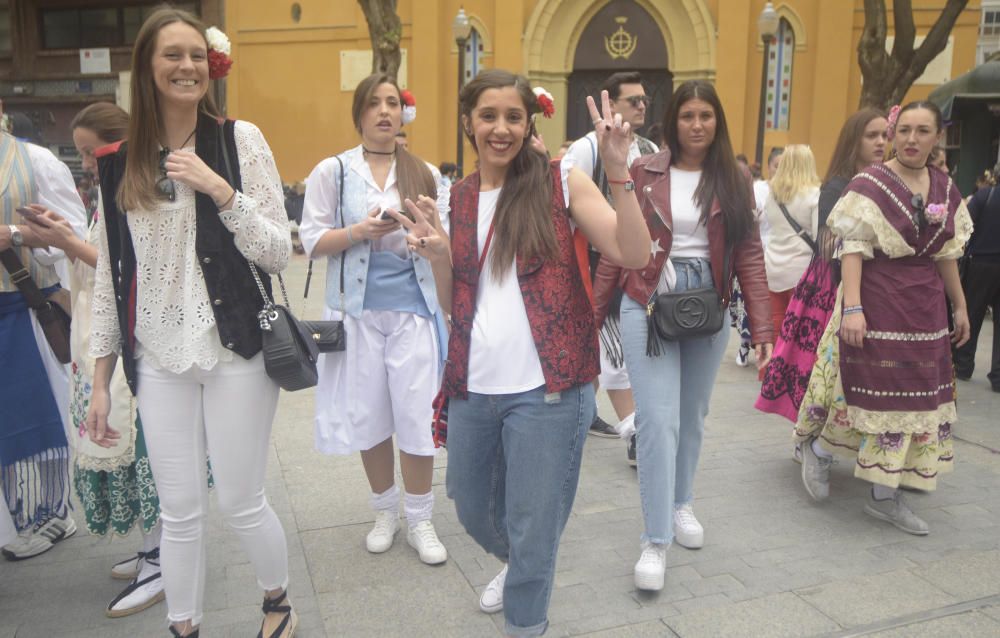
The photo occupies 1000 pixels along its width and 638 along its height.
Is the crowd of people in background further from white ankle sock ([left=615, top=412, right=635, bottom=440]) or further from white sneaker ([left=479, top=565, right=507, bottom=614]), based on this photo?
white ankle sock ([left=615, top=412, right=635, bottom=440])

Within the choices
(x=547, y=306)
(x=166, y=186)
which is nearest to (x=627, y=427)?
(x=547, y=306)

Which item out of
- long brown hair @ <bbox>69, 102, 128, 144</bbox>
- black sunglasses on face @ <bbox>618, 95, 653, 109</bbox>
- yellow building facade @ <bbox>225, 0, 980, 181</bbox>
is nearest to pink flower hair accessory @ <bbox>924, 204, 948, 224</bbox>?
black sunglasses on face @ <bbox>618, 95, 653, 109</bbox>

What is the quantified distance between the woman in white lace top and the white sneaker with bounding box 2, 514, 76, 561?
1273 millimetres

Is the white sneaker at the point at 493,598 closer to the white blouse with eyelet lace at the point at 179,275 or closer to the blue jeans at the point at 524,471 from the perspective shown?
the blue jeans at the point at 524,471

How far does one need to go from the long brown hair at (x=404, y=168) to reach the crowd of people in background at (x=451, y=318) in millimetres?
18

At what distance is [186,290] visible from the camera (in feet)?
8.42

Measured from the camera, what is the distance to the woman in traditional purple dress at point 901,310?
3.78m

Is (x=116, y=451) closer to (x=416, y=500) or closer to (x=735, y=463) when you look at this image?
(x=416, y=500)

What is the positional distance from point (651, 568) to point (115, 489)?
2.09m

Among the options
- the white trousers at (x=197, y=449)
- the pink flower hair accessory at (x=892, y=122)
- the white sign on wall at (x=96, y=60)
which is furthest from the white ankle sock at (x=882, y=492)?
the white sign on wall at (x=96, y=60)

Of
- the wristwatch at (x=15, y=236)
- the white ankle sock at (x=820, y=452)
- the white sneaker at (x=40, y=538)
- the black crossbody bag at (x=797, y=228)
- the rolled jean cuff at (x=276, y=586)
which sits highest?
the wristwatch at (x=15, y=236)

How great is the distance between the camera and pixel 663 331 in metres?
3.31

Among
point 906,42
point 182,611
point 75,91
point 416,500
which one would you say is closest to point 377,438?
point 416,500

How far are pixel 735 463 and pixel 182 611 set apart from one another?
3.20 m
